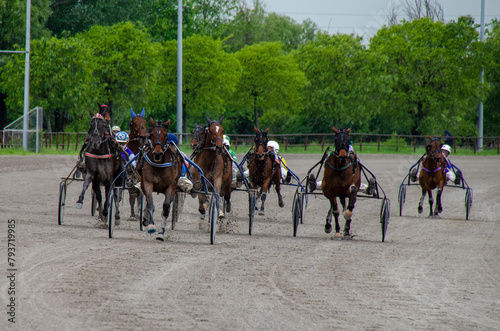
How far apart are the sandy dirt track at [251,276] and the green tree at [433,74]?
114 feet

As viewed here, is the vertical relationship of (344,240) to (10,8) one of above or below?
below

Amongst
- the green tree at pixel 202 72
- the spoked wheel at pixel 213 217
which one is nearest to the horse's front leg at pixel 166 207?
the spoked wheel at pixel 213 217

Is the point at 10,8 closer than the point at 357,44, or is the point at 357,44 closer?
the point at 10,8

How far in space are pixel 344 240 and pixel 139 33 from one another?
1220 inches

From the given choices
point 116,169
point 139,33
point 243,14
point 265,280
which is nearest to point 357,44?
point 139,33

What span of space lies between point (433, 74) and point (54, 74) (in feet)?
77.7

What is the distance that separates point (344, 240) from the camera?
11.4 meters

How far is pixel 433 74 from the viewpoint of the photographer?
160ft

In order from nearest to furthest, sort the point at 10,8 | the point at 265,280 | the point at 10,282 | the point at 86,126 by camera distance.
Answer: the point at 10,282 → the point at 265,280 → the point at 10,8 → the point at 86,126

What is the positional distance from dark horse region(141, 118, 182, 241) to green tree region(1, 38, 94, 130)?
26.7m

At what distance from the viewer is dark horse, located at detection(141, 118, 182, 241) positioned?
10.3 meters

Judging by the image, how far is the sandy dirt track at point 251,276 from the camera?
6074 mm

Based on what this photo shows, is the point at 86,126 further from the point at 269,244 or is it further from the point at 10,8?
the point at 269,244

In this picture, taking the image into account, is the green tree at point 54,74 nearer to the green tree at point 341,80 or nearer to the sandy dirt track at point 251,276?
the green tree at point 341,80
